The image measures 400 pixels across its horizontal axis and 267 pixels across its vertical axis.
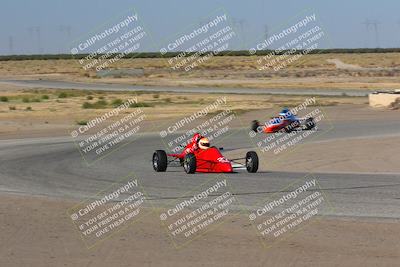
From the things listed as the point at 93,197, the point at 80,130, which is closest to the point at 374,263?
the point at 93,197

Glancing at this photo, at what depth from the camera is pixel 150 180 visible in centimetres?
2108

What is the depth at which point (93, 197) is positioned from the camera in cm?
1795

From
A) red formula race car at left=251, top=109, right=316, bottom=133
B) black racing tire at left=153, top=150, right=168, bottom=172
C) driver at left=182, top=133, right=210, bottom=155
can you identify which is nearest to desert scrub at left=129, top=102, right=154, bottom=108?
red formula race car at left=251, top=109, right=316, bottom=133

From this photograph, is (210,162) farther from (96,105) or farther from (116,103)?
(116,103)

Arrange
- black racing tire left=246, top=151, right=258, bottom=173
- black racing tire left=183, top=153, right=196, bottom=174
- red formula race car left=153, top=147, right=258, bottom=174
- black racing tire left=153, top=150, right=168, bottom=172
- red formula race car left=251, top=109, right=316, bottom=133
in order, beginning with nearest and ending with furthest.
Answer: black racing tire left=183, top=153, right=196, bottom=174 < red formula race car left=153, top=147, right=258, bottom=174 < black racing tire left=246, top=151, right=258, bottom=173 < black racing tire left=153, top=150, right=168, bottom=172 < red formula race car left=251, top=109, right=316, bottom=133

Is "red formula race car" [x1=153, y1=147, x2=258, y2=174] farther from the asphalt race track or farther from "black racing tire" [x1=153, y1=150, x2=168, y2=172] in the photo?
"black racing tire" [x1=153, y1=150, x2=168, y2=172]

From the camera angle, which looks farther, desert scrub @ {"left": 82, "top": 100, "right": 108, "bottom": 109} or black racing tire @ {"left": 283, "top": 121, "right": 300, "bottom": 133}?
desert scrub @ {"left": 82, "top": 100, "right": 108, "bottom": 109}

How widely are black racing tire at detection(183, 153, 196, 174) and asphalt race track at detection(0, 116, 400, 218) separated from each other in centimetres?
27

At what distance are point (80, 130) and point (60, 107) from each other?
16.6 metres

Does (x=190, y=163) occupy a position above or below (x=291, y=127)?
above

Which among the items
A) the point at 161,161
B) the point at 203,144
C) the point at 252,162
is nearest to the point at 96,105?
the point at 161,161

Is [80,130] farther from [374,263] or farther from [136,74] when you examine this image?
[136,74]

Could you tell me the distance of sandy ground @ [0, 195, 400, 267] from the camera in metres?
11.3

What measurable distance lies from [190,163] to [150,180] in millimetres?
1426
